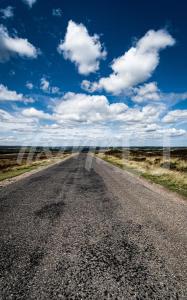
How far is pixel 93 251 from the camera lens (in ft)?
14.0

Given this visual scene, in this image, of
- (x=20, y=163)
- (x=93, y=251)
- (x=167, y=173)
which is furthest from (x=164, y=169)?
(x=20, y=163)

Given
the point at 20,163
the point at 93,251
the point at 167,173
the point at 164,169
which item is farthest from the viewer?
the point at 20,163

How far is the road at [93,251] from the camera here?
3.08m

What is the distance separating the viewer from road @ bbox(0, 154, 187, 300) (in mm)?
3082

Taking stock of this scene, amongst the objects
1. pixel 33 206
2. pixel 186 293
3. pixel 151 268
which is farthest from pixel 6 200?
pixel 186 293

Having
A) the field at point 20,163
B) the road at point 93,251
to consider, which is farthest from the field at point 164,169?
the field at point 20,163

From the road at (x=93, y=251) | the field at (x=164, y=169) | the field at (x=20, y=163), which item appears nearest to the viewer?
the road at (x=93, y=251)

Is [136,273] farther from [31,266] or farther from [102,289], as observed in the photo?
[31,266]

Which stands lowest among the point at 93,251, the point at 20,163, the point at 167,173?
the point at 20,163

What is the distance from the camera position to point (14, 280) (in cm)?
324

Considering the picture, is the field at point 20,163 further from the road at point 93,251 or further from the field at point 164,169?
the field at point 164,169

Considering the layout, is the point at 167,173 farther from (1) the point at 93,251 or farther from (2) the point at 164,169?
(1) the point at 93,251

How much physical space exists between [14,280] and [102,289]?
1.39 meters

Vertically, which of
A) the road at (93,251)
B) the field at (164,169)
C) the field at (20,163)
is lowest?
the field at (20,163)
